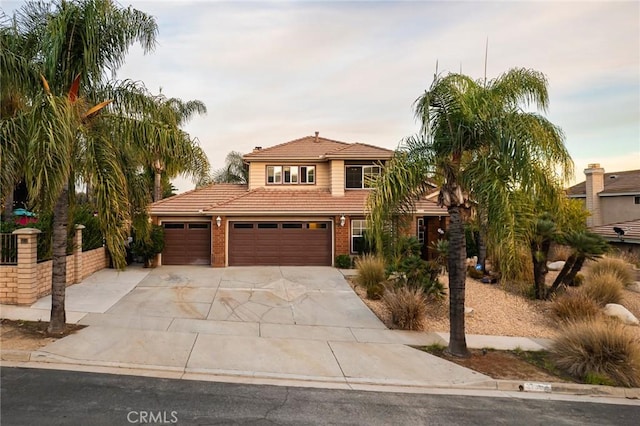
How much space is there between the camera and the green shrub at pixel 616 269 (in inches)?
561

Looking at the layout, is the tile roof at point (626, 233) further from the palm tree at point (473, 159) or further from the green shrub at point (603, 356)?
the palm tree at point (473, 159)

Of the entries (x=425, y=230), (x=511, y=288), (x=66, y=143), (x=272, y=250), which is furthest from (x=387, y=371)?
(x=425, y=230)

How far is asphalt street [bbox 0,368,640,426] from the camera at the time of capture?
520 centimetres

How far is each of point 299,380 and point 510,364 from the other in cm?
467

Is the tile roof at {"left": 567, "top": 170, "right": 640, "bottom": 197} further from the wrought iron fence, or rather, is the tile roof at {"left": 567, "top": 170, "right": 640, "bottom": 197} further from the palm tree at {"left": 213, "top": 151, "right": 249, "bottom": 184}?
the wrought iron fence

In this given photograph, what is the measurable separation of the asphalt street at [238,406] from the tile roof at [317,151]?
48.4 feet

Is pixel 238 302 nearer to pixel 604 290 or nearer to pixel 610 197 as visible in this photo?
pixel 604 290

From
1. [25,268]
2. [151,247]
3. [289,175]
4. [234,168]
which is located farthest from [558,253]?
[234,168]

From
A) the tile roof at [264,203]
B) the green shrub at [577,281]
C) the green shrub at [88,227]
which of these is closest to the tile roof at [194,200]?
the tile roof at [264,203]

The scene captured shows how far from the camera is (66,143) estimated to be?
7.03m

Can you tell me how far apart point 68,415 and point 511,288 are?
13747 millimetres

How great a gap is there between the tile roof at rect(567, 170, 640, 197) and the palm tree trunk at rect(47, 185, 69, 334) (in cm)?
2877

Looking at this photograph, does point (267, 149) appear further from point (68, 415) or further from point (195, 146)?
point (68, 415)

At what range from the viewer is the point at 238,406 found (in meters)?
5.67
